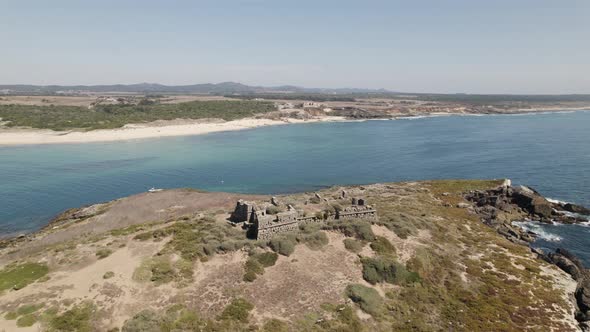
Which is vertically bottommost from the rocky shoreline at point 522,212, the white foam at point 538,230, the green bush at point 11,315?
the white foam at point 538,230

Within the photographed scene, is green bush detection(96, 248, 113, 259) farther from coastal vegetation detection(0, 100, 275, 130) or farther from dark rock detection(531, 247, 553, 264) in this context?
coastal vegetation detection(0, 100, 275, 130)

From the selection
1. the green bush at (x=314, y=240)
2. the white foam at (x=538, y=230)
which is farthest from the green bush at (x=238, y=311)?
the white foam at (x=538, y=230)

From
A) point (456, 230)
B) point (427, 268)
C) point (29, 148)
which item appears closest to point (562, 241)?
point (456, 230)

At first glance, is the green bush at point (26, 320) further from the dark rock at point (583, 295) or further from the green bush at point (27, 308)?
the dark rock at point (583, 295)

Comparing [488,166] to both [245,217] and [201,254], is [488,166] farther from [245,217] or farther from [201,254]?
[201,254]

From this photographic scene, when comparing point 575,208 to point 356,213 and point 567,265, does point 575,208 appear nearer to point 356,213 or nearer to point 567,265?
point 567,265

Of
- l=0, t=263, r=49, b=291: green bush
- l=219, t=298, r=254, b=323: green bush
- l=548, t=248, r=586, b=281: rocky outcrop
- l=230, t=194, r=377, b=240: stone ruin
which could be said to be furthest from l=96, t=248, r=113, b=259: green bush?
l=548, t=248, r=586, b=281: rocky outcrop
